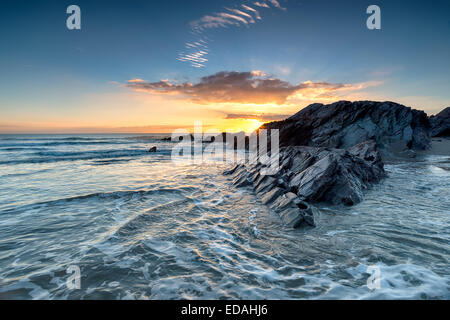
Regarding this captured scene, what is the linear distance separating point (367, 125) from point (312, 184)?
2223 cm

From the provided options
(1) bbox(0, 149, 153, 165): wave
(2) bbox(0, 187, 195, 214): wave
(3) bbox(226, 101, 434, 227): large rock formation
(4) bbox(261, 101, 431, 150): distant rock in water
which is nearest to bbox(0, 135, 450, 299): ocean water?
(2) bbox(0, 187, 195, 214): wave

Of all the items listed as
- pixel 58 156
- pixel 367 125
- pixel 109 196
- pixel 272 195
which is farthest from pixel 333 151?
pixel 58 156

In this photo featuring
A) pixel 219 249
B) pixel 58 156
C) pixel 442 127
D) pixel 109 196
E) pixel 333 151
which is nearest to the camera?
pixel 219 249

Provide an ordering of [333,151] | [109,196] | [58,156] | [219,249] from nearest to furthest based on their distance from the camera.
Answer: [219,249]
[109,196]
[333,151]
[58,156]

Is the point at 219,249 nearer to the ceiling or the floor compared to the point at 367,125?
nearer to the floor

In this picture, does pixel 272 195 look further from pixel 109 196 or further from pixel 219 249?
pixel 109 196

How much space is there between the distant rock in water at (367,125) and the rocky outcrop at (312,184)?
577 inches

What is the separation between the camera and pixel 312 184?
8.02m

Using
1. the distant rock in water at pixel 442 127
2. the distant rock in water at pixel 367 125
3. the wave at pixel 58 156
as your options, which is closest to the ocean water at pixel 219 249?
the wave at pixel 58 156

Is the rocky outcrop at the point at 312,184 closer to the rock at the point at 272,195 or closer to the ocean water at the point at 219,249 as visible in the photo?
the rock at the point at 272,195

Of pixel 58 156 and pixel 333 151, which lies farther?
pixel 58 156

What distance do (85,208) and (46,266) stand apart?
12.0ft
